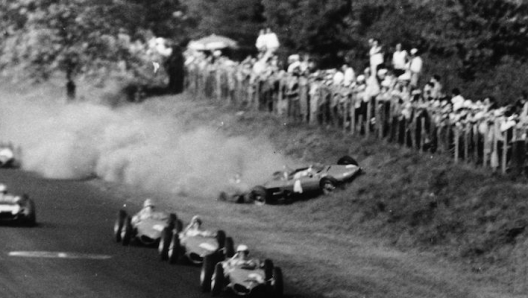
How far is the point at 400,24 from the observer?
47.1m

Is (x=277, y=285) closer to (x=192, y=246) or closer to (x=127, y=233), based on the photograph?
(x=192, y=246)

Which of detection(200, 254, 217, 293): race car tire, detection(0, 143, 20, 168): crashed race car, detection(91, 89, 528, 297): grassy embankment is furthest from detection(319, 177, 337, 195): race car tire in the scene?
detection(0, 143, 20, 168): crashed race car

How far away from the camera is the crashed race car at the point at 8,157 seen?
52.9 m

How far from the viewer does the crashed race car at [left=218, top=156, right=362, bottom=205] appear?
130 ft

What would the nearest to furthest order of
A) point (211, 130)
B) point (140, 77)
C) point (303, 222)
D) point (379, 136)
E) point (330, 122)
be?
point (303, 222)
point (379, 136)
point (330, 122)
point (211, 130)
point (140, 77)

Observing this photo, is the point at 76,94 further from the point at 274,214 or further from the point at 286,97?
the point at 274,214

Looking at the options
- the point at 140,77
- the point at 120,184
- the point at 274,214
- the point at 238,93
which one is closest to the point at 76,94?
the point at 140,77

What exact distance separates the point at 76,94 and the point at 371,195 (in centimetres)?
3024

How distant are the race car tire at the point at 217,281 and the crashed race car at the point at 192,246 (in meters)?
3.09

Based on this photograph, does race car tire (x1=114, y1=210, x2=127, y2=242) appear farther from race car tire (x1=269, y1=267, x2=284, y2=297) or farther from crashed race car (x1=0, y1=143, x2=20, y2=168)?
crashed race car (x1=0, y1=143, x2=20, y2=168)

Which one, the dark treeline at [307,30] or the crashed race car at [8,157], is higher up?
the dark treeline at [307,30]

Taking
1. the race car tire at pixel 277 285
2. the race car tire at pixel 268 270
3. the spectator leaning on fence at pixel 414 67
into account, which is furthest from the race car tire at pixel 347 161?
the race car tire at pixel 277 285

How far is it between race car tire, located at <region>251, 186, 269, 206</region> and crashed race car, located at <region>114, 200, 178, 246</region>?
752 centimetres

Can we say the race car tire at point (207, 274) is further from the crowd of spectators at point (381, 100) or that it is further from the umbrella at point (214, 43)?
the umbrella at point (214, 43)
